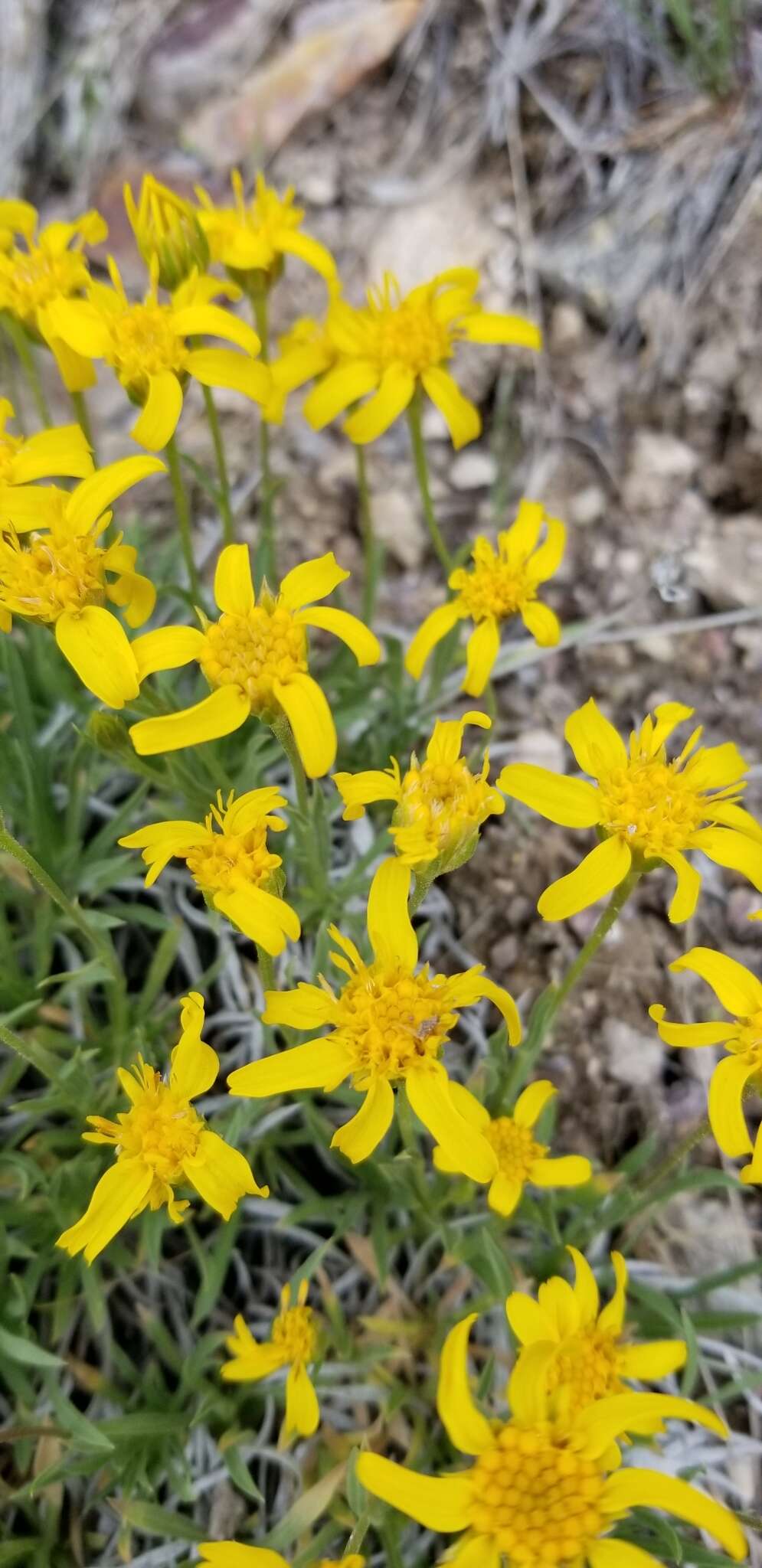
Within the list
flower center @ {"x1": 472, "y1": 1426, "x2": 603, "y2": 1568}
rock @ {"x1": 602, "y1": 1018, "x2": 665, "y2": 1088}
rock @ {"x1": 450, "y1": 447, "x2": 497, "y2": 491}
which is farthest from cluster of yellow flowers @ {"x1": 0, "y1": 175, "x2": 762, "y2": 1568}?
rock @ {"x1": 450, "y1": 447, "x2": 497, "y2": 491}

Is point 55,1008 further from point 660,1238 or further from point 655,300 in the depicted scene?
point 655,300

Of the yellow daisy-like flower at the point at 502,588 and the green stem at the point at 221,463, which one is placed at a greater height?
the green stem at the point at 221,463

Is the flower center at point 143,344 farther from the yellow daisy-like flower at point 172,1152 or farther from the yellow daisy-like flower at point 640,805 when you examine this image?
the yellow daisy-like flower at point 172,1152

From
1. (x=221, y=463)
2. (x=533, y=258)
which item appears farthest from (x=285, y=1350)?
(x=533, y=258)

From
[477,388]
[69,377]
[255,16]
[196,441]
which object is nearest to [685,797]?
[69,377]

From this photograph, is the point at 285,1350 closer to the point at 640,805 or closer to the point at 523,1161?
the point at 523,1161

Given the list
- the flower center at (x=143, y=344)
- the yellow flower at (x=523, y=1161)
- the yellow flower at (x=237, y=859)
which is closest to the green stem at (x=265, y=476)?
the flower center at (x=143, y=344)

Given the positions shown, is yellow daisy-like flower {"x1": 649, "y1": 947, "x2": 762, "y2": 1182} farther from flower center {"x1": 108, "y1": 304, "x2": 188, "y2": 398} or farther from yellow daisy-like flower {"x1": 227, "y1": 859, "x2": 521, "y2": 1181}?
flower center {"x1": 108, "y1": 304, "x2": 188, "y2": 398}
